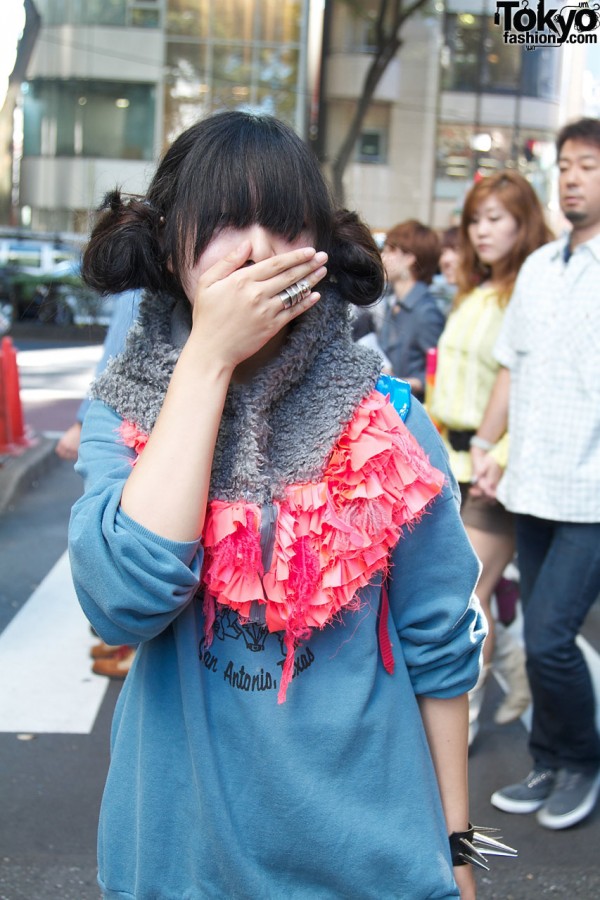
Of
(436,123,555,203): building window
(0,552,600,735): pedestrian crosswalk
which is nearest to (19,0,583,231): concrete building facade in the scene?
(436,123,555,203): building window

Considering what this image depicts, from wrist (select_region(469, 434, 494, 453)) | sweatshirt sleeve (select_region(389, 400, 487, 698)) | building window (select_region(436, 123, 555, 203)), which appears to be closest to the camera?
sweatshirt sleeve (select_region(389, 400, 487, 698))

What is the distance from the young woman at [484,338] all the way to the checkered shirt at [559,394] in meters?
0.54

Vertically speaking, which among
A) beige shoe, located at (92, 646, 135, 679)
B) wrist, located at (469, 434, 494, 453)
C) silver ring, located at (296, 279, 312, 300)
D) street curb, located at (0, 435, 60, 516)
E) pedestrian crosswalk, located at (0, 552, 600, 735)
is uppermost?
silver ring, located at (296, 279, 312, 300)

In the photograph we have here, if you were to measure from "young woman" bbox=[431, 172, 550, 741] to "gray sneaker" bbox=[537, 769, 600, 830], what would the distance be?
18.6 inches

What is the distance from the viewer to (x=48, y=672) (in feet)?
15.8

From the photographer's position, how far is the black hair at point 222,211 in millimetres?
1414

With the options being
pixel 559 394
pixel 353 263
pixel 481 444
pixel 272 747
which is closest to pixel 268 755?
pixel 272 747

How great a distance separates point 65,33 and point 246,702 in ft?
98.8

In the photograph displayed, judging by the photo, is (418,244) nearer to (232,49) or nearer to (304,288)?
(304,288)

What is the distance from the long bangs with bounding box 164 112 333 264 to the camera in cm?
141

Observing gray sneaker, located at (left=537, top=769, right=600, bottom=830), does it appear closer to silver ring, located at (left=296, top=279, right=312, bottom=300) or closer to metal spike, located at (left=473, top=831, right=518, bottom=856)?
metal spike, located at (left=473, top=831, right=518, bottom=856)

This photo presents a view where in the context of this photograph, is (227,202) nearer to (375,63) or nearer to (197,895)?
(197,895)

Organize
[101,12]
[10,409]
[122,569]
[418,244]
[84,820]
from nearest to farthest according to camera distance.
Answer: [122,569]
[84,820]
[418,244]
[10,409]
[101,12]

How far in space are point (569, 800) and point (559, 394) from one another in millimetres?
1342
